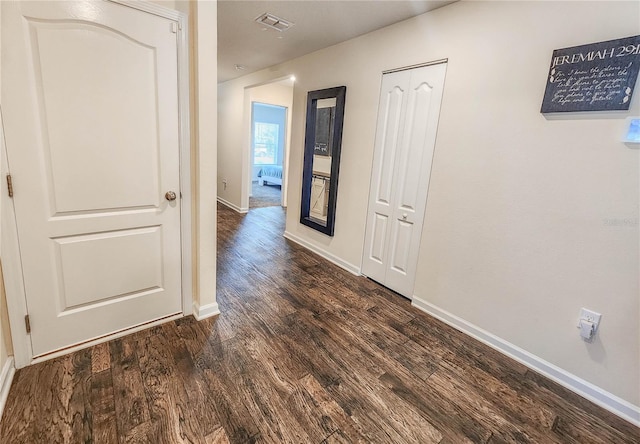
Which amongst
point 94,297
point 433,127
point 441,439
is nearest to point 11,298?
point 94,297

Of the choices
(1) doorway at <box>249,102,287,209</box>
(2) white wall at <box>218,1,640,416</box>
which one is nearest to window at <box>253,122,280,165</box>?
(1) doorway at <box>249,102,287,209</box>

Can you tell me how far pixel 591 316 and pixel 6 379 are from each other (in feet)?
10.3

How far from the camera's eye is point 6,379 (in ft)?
4.98

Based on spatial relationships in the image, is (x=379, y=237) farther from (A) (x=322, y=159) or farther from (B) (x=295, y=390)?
(B) (x=295, y=390)

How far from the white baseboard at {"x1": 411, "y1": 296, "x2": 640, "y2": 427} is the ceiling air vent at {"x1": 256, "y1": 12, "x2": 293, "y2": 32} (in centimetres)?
278

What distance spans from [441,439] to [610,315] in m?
1.17

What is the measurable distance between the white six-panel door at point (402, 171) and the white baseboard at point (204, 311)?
1572mm

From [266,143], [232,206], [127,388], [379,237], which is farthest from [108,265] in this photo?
[266,143]

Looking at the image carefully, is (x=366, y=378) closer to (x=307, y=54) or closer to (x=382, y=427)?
(x=382, y=427)

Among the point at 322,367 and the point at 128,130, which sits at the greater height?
the point at 128,130

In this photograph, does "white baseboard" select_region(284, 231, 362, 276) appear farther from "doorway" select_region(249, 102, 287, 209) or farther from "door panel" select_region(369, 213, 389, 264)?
"doorway" select_region(249, 102, 287, 209)

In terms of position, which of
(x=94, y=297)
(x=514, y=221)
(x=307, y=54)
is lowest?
(x=94, y=297)

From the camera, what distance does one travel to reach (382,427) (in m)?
1.48

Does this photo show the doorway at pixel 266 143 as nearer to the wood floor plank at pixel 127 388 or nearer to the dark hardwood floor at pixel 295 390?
the dark hardwood floor at pixel 295 390
